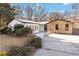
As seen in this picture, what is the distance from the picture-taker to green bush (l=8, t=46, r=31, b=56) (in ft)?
9.61

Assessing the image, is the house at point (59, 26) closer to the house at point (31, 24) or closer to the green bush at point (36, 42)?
the house at point (31, 24)

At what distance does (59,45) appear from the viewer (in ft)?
9.80

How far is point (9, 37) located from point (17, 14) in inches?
12.5

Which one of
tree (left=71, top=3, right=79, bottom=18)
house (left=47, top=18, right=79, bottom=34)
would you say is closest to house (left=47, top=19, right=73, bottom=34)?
house (left=47, top=18, right=79, bottom=34)

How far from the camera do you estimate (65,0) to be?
296 cm

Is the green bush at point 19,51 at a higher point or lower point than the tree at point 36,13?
lower

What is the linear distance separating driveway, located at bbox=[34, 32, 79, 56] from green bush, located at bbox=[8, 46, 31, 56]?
10 centimetres

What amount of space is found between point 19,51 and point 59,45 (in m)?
0.52

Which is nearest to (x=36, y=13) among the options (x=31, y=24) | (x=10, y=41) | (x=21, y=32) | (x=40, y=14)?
(x=40, y=14)

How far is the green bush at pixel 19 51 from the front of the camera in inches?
115

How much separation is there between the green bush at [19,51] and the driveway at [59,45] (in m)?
0.10

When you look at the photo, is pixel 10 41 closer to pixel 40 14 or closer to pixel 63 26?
pixel 40 14

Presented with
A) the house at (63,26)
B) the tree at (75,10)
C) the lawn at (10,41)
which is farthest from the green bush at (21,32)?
the tree at (75,10)

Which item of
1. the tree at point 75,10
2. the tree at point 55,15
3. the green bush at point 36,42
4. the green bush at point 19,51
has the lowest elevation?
the green bush at point 19,51
